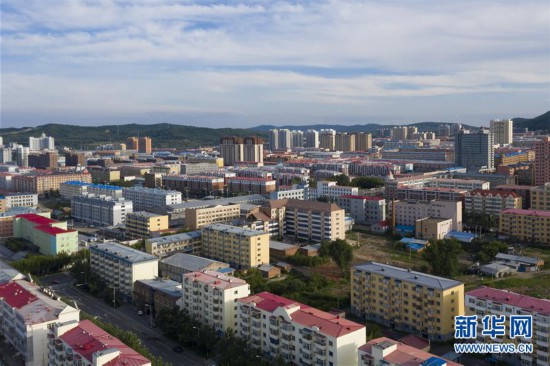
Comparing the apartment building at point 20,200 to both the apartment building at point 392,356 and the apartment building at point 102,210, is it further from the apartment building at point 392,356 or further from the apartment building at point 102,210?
the apartment building at point 392,356

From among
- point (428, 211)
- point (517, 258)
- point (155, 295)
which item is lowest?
point (517, 258)

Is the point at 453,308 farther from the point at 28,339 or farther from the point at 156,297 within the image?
the point at 28,339

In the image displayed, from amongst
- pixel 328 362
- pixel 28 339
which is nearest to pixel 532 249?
pixel 328 362

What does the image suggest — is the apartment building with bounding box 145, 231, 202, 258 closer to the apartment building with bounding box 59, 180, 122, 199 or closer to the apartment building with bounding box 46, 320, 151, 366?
the apartment building with bounding box 46, 320, 151, 366

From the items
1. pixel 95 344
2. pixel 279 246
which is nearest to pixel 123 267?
pixel 95 344

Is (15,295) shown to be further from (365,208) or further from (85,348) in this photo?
(365,208)

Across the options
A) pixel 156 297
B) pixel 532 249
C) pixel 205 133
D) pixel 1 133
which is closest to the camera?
pixel 156 297
